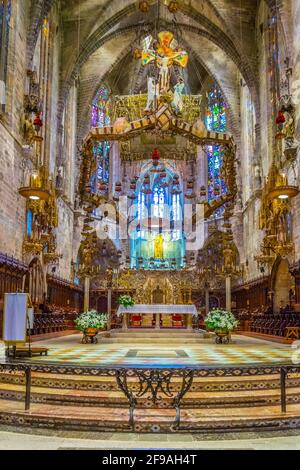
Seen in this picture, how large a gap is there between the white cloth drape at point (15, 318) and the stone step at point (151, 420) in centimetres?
275

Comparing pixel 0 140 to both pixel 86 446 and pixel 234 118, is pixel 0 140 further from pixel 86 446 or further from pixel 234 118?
pixel 234 118

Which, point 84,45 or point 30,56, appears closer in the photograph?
point 30,56

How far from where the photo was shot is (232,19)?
2711 cm

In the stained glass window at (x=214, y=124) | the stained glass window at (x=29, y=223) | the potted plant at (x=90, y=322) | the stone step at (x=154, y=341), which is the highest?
the stained glass window at (x=214, y=124)

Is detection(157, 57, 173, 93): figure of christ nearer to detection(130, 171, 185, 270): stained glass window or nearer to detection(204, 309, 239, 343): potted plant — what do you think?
detection(204, 309, 239, 343): potted plant

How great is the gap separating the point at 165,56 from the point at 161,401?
527 inches

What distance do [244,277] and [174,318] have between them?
658 centimetres

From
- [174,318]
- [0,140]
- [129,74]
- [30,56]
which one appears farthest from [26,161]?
[129,74]

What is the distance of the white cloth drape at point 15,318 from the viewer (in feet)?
27.4

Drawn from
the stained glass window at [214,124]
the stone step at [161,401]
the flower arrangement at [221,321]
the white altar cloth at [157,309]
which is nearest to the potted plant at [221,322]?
the flower arrangement at [221,321]

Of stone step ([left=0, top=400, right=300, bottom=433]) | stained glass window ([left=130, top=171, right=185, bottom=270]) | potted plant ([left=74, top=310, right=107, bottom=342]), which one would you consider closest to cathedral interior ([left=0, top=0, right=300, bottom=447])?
stone step ([left=0, top=400, right=300, bottom=433])

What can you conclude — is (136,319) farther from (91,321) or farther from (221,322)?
(221,322)

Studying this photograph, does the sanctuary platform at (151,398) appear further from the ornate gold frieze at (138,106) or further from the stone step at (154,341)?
the ornate gold frieze at (138,106)
